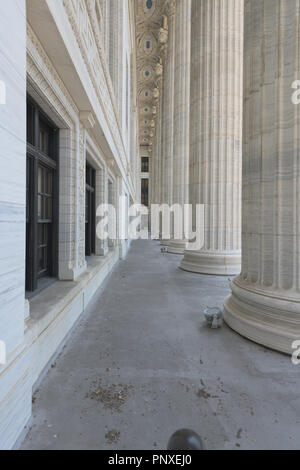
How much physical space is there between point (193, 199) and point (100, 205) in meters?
4.21

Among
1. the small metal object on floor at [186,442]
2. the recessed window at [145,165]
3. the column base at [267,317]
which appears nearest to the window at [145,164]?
the recessed window at [145,165]

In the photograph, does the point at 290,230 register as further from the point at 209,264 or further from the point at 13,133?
the point at 209,264

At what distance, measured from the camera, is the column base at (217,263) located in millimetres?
10281

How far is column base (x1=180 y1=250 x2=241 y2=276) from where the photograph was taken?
10281mm

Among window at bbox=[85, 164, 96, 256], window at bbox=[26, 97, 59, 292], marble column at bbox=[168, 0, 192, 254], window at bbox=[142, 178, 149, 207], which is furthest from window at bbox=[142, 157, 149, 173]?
window at bbox=[26, 97, 59, 292]

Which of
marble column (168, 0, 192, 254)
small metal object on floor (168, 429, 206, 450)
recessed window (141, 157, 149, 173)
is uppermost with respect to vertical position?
recessed window (141, 157, 149, 173)

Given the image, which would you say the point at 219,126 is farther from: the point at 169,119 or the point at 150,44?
the point at 150,44

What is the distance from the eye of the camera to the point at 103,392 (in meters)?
2.99

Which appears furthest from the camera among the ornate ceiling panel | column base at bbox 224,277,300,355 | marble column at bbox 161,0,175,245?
the ornate ceiling panel

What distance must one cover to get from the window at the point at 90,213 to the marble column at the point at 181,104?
953 cm

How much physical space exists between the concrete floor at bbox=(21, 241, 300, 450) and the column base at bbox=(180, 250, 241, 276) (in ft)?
17.6

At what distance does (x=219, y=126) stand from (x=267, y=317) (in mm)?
8682

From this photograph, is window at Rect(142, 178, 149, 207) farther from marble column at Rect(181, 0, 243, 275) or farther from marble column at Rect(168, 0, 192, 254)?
marble column at Rect(181, 0, 243, 275)

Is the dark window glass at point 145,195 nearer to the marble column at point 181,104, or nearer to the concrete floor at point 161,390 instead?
the marble column at point 181,104
